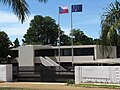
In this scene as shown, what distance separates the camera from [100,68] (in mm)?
32312

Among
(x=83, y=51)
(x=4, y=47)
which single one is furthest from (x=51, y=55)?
(x=4, y=47)

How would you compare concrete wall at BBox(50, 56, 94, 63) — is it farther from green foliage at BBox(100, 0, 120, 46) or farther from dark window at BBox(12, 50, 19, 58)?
green foliage at BBox(100, 0, 120, 46)

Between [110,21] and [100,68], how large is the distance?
525 cm

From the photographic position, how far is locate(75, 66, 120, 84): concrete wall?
31344mm

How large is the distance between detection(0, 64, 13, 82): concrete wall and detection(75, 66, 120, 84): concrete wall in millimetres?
8458

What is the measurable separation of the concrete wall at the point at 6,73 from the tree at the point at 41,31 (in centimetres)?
8142

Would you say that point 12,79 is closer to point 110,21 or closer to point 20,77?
point 20,77

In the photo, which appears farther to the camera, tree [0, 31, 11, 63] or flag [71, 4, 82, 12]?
tree [0, 31, 11, 63]

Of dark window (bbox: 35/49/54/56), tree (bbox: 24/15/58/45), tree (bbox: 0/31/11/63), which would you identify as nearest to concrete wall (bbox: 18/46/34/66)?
dark window (bbox: 35/49/54/56)

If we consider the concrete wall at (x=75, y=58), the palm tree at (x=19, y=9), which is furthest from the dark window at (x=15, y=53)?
the palm tree at (x=19, y=9)

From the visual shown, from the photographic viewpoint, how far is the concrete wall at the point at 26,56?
235 ft

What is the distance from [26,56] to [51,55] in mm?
4929

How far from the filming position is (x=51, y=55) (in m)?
72.9

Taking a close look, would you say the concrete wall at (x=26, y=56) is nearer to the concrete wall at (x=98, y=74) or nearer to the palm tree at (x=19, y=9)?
the concrete wall at (x=98, y=74)
